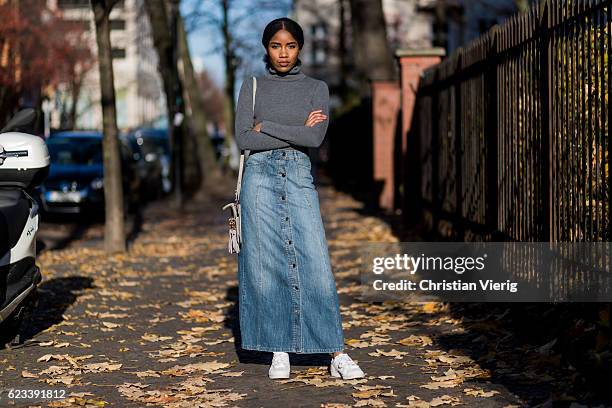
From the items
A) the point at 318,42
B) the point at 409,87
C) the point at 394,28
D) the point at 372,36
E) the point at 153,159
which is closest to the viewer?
the point at 409,87

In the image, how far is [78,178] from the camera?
66.9 feet

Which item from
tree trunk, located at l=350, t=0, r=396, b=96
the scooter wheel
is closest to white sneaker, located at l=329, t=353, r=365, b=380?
the scooter wheel

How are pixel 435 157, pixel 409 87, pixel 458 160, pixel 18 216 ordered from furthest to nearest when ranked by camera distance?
pixel 409 87, pixel 435 157, pixel 458 160, pixel 18 216

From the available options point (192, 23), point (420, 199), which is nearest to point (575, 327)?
point (420, 199)

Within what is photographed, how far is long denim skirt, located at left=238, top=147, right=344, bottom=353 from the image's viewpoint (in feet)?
20.1

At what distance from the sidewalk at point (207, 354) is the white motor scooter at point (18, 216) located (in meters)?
0.39

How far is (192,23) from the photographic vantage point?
37.1 metres

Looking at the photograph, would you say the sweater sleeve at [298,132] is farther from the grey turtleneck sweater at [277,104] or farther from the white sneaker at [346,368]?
the white sneaker at [346,368]

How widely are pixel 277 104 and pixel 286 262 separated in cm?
90

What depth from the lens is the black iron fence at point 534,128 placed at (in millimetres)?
6332

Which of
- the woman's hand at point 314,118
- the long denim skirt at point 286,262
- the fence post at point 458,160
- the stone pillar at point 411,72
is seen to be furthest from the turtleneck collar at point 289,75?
the stone pillar at point 411,72

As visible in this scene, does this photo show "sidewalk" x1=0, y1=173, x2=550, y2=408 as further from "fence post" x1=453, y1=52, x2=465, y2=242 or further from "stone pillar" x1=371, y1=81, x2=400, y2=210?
"stone pillar" x1=371, y1=81, x2=400, y2=210

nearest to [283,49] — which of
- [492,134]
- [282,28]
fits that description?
[282,28]

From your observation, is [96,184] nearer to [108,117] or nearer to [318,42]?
[108,117]
